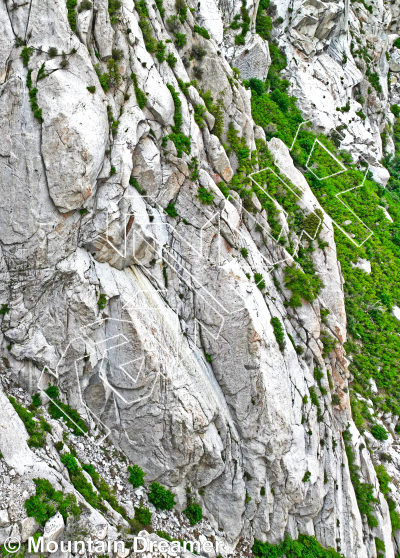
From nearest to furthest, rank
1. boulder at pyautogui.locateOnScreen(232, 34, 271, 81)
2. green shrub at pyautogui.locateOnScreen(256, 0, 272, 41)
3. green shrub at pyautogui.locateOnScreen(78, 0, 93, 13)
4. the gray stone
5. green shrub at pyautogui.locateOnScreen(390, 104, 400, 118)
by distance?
the gray stone
green shrub at pyautogui.locateOnScreen(78, 0, 93, 13)
boulder at pyautogui.locateOnScreen(232, 34, 271, 81)
green shrub at pyautogui.locateOnScreen(256, 0, 272, 41)
green shrub at pyautogui.locateOnScreen(390, 104, 400, 118)

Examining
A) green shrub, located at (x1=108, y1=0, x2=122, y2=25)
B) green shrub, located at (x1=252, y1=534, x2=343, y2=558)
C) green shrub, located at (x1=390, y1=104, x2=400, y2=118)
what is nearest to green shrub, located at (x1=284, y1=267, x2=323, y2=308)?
green shrub, located at (x1=252, y1=534, x2=343, y2=558)

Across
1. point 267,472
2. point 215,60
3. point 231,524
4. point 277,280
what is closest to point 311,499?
point 267,472

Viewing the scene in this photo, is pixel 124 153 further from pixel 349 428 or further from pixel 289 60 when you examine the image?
pixel 289 60

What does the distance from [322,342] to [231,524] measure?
10.5 meters

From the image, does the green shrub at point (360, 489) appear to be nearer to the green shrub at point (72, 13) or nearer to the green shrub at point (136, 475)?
the green shrub at point (136, 475)

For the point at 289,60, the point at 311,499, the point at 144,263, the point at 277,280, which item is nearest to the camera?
the point at 144,263

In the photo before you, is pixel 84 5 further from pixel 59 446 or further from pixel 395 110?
pixel 395 110

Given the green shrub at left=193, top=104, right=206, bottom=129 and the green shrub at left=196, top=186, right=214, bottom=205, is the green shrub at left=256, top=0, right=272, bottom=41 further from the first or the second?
the green shrub at left=196, top=186, right=214, bottom=205

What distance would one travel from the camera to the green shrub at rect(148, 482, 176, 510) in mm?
16844

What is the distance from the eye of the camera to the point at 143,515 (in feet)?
52.1

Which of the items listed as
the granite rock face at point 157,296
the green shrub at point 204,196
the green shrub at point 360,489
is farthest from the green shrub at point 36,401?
the green shrub at point 360,489

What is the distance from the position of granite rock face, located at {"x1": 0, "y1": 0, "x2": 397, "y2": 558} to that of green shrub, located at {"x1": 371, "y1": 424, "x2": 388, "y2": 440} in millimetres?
2357

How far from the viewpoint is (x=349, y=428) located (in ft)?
73.0

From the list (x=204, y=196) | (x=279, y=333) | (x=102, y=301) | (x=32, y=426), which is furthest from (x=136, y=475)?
(x=204, y=196)
